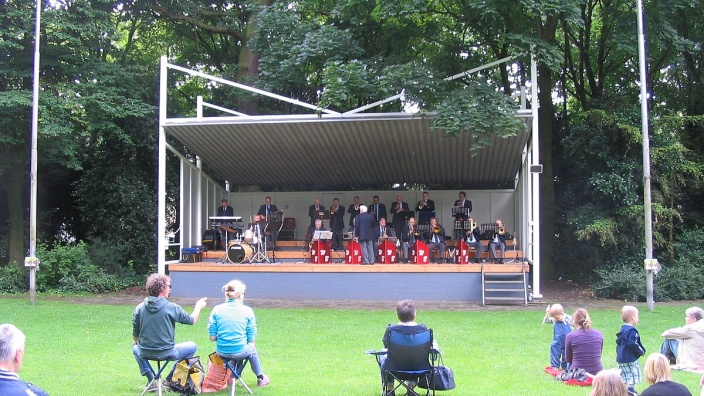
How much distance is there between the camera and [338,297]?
56.2 ft

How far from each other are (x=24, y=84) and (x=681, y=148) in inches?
674

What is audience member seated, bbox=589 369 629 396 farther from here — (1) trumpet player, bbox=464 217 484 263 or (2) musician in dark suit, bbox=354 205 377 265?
(1) trumpet player, bbox=464 217 484 263

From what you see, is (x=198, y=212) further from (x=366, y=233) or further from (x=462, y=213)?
(x=462, y=213)

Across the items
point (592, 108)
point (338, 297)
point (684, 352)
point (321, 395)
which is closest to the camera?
point (321, 395)

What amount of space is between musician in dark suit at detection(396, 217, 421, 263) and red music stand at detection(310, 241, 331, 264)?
193 cm

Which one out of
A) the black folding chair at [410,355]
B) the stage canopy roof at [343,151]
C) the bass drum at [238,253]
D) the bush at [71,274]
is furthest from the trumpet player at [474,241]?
the black folding chair at [410,355]

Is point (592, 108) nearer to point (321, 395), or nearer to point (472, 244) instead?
point (472, 244)

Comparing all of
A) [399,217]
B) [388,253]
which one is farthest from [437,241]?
[399,217]

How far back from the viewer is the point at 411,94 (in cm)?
1587

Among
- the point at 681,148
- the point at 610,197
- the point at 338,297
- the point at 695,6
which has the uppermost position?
the point at 695,6

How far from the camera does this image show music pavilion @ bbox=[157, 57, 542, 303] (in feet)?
54.7

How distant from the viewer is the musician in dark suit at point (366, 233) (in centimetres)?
1717

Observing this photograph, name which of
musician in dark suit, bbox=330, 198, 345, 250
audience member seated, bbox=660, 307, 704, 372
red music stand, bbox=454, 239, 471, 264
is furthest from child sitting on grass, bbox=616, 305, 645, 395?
musician in dark suit, bbox=330, 198, 345, 250

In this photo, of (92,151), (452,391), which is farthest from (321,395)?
(92,151)
